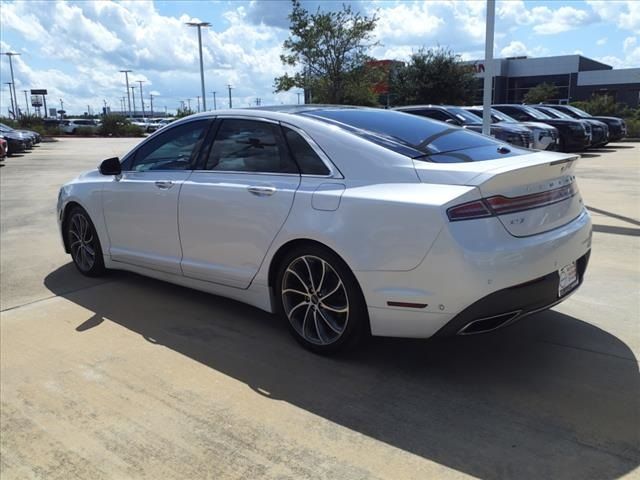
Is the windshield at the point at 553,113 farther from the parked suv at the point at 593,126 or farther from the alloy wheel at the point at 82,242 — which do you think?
the alloy wheel at the point at 82,242

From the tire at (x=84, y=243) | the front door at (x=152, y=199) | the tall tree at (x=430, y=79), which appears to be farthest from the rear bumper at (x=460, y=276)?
the tall tree at (x=430, y=79)

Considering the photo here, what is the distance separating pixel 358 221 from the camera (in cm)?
336

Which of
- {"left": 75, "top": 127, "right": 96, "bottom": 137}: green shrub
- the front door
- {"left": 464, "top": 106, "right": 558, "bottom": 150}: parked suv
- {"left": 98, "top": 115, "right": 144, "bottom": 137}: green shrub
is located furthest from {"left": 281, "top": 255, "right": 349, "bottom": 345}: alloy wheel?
{"left": 75, "top": 127, "right": 96, "bottom": 137}: green shrub

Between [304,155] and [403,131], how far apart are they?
698mm

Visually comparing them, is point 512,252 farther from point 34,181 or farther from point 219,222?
point 34,181

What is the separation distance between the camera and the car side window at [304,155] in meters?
3.74

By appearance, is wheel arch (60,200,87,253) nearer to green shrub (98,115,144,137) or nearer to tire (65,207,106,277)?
tire (65,207,106,277)

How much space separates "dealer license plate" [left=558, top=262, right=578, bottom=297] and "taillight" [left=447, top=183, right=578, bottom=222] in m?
0.41

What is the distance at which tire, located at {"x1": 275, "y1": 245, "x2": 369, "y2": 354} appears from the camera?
3.50 m

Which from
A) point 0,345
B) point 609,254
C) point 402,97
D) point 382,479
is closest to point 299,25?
point 402,97

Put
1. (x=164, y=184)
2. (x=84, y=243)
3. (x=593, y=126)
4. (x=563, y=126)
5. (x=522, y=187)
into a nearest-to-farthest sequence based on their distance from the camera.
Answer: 1. (x=522, y=187)
2. (x=164, y=184)
3. (x=84, y=243)
4. (x=563, y=126)
5. (x=593, y=126)

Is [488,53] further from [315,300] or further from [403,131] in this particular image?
[315,300]

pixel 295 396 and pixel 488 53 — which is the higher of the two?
pixel 488 53

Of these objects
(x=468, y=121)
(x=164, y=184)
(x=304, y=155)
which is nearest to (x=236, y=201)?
(x=304, y=155)
